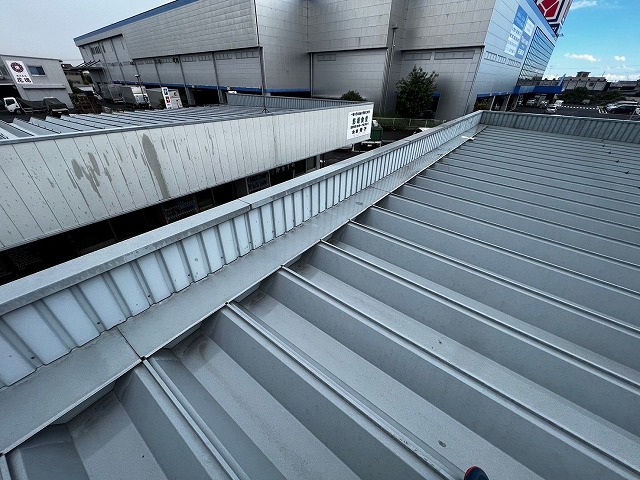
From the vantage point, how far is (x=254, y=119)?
358 inches

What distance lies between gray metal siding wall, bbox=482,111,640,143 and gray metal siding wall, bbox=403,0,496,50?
59.2ft

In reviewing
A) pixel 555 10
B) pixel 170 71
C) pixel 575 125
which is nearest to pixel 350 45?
pixel 575 125

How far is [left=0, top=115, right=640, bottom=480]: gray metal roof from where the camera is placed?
64.2 inches

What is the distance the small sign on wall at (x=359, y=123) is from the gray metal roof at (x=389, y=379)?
12070 millimetres

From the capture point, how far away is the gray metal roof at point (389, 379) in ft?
5.35

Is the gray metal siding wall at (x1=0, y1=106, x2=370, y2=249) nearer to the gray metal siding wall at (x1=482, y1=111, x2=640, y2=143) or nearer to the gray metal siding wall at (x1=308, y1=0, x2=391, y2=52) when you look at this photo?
the gray metal siding wall at (x1=482, y1=111, x2=640, y2=143)

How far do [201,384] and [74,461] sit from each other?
778 millimetres

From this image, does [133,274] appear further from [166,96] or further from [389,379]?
[166,96]

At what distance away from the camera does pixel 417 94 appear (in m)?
25.7

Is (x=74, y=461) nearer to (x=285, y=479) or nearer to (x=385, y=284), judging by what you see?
(x=285, y=479)

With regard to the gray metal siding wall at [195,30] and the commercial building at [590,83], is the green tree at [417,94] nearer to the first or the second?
the gray metal siding wall at [195,30]

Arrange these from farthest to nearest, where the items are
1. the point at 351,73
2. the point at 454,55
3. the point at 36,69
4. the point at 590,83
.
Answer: the point at 590,83
the point at 36,69
the point at 351,73
the point at 454,55

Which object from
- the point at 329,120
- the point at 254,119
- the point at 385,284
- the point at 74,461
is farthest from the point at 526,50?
the point at 74,461

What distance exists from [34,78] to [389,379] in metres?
53.0
